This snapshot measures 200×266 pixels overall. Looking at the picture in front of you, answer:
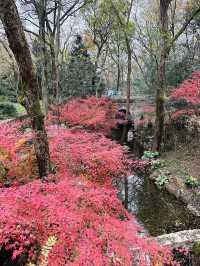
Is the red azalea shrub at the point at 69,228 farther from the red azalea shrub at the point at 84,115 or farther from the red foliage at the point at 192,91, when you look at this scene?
the red azalea shrub at the point at 84,115

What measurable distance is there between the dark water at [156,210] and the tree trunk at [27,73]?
3.56 metres

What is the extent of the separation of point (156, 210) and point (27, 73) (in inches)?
220

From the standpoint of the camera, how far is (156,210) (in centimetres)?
875

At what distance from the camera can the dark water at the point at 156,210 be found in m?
7.73

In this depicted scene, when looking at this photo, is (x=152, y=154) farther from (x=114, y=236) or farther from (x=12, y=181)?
(x=114, y=236)

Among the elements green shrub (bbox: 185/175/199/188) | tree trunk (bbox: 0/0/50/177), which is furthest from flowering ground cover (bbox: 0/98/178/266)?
green shrub (bbox: 185/175/199/188)

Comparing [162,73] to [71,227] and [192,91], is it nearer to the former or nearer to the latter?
[192,91]

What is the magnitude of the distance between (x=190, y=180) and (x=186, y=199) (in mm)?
734

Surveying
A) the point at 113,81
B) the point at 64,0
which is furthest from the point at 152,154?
the point at 113,81

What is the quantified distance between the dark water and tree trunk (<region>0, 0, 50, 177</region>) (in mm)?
3555

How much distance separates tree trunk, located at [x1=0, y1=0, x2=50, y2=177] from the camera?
455cm

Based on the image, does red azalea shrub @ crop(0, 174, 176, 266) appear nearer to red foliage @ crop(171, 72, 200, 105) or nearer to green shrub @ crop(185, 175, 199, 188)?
green shrub @ crop(185, 175, 199, 188)

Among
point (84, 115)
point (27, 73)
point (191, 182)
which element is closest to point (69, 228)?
point (27, 73)

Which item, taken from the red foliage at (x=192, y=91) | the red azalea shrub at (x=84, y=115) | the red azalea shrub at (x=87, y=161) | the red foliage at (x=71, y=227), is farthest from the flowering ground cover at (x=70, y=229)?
the red azalea shrub at (x=84, y=115)
